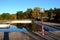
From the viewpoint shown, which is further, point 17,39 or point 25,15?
point 25,15

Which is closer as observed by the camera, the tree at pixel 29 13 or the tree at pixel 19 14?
the tree at pixel 29 13

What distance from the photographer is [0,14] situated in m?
57.3

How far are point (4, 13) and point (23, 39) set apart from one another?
4680 centimetres

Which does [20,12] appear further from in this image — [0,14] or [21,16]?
[0,14]

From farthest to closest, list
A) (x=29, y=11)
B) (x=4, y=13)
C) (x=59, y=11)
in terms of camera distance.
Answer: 1. (x=29, y=11)
2. (x=4, y=13)
3. (x=59, y=11)

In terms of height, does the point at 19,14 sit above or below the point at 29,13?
below

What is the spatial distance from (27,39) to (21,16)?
54.4 meters

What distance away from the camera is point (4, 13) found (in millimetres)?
54625

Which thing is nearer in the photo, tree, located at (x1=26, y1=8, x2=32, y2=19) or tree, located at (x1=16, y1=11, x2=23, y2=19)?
tree, located at (x1=26, y1=8, x2=32, y2=19)

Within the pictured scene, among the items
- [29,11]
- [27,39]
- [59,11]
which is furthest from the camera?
[29,11]

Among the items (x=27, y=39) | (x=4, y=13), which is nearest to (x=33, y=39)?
(x=27, y=39)

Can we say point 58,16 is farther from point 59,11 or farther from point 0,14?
point 0,14

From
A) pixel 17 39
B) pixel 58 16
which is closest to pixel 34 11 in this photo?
pixel 58 16

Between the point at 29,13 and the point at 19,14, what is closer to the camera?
the point at 29,13
